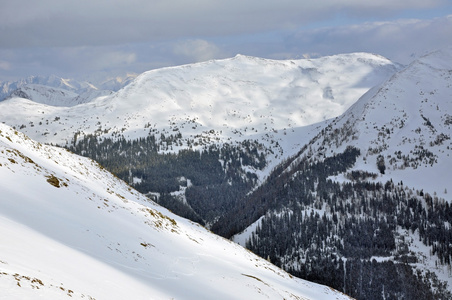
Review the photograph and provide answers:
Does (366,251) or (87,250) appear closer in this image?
(87,250)

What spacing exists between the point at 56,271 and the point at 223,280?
22432mm

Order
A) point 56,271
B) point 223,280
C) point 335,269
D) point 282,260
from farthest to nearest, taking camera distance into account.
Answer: point 282,260 → point 335,269 → point 223,280 → point 56,271

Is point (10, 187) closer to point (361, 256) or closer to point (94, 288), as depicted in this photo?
point (94, 288)

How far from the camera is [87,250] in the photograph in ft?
106

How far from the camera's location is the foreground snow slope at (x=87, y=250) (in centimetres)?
2322

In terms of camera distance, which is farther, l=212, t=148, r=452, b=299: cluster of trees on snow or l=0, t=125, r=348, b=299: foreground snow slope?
l=212, t=148, r=452, b=299: cluster of trees on snow

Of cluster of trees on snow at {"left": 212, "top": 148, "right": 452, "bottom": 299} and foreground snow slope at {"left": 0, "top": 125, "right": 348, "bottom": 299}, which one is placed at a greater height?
cluster of trees on snow at {"left": 212, "top": 148, "right": 452, "bottom": 299}

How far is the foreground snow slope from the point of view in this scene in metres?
23.2

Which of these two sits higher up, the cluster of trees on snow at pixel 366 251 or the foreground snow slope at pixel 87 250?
the cluster of trees on snow at pixel 366 251

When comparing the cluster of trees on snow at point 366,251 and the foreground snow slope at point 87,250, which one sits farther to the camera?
the cluster of trees on snow at point 366,251

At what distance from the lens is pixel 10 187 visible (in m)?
36.1

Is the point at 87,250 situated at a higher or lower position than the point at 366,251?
lower

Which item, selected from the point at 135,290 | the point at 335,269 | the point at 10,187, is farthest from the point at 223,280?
the point at 335,269

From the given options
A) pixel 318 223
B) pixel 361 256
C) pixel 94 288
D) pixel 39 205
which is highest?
pixel 318 223
